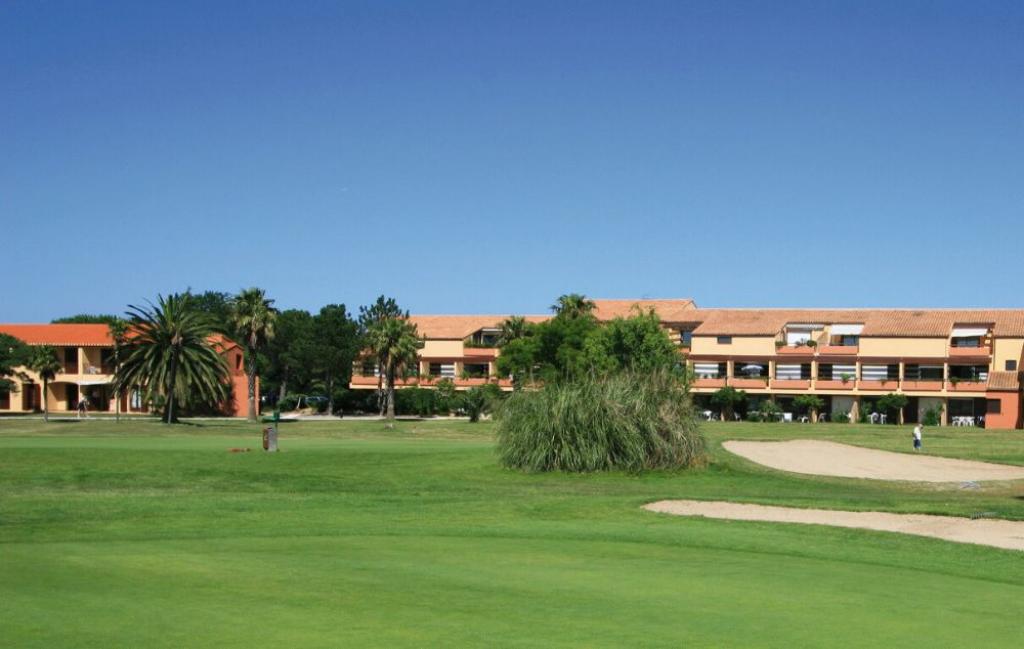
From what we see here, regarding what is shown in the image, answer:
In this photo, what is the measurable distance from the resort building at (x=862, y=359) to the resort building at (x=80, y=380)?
16551 millimetres

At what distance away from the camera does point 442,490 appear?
2864cm

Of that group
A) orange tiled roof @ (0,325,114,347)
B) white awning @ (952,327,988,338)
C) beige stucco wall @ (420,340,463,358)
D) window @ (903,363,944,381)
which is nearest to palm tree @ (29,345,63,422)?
orange tiled roof @ (0,325,114,347)

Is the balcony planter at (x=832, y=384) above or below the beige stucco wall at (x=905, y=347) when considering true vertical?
below

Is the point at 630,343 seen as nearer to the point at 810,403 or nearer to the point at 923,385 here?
the point at 810,403

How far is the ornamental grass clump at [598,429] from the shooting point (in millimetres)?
33781

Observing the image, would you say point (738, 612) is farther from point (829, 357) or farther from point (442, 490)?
point (829, 357)

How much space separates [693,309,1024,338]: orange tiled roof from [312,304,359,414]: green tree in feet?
110

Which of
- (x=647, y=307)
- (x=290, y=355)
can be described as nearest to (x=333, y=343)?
(x=290, y=355)

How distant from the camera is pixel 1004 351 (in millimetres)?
93438

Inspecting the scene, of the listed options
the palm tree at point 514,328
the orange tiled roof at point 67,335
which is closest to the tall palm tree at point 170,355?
the orange tiled roof at point 67,335

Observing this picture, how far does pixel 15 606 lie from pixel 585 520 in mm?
12734

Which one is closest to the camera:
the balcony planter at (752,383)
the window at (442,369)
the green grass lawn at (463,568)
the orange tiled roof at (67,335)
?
Result: the green grass lawn at (463,568)

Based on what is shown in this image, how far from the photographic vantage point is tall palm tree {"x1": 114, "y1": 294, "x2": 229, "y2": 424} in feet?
236

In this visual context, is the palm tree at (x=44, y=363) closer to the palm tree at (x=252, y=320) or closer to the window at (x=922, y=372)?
the palm tree at (x=252, y=320)
